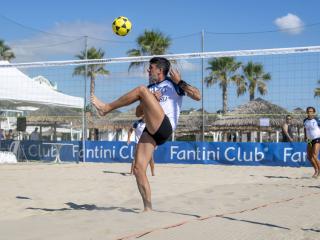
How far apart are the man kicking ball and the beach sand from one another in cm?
42

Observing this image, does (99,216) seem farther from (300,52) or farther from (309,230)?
(300,52)

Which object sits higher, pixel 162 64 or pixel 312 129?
pixel 162 64

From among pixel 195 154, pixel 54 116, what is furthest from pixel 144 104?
pixel 54 116

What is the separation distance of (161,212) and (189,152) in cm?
1060

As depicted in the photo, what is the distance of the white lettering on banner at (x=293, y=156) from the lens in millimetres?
14406

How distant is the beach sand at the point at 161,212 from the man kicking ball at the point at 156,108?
42cm

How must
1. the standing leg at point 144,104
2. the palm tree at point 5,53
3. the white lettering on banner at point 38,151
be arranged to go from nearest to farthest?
the standing leg at point 144,104, the white lettering on banner at point 38,151, the palm tree at point 5,53

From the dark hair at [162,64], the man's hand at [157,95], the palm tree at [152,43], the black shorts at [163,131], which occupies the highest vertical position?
the palm tree at [152,43]

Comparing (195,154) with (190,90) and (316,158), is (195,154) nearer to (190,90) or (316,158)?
(316,158)

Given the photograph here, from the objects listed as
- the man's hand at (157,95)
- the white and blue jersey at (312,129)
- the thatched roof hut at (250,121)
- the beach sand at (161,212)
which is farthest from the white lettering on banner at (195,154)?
the man's hand at (157,95)

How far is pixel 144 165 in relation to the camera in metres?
5.06

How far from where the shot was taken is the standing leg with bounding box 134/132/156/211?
5066mm

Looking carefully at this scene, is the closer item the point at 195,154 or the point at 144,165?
the point at 144,165

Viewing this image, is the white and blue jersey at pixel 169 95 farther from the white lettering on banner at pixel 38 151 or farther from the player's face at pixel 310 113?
the white lettering on banner at pixel 38 151
